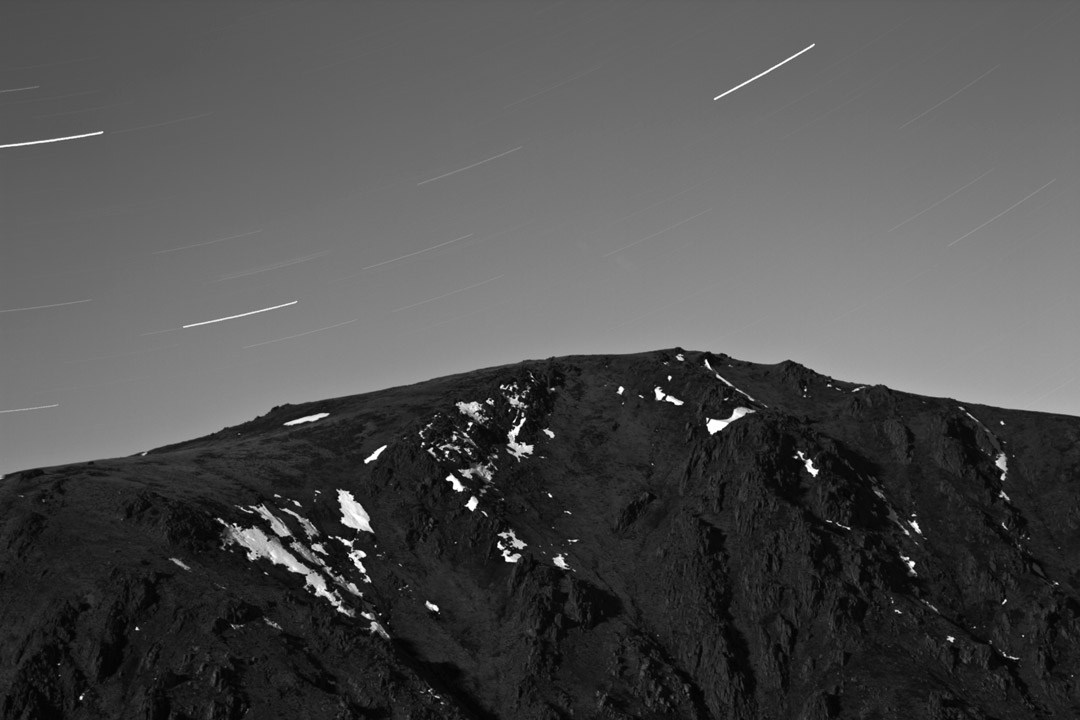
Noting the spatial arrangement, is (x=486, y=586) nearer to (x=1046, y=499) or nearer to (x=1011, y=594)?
(x=1011, y=594)

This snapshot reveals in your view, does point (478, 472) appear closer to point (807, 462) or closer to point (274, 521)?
point (274, 521)

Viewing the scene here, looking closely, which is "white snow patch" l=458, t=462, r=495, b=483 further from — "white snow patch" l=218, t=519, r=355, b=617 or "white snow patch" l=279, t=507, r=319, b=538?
"white snow patch" l=218, t=519, r=355, b=617

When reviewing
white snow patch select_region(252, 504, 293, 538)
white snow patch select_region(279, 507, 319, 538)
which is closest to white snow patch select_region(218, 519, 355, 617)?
white snow patch select_region(252, 504, 293, 538)

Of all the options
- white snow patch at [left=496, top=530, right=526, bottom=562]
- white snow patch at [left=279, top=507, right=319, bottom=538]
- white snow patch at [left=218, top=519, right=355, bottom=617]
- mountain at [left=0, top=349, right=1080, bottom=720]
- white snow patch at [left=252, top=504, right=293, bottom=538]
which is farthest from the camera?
white snow patch at [left=496, top=530, right=526, bottom=562]

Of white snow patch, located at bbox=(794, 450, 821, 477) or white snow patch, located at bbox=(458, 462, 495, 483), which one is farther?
white snow patch, located at bbox=(458, 462, 495, 483)

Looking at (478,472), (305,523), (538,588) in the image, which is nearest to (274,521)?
(305,523)
